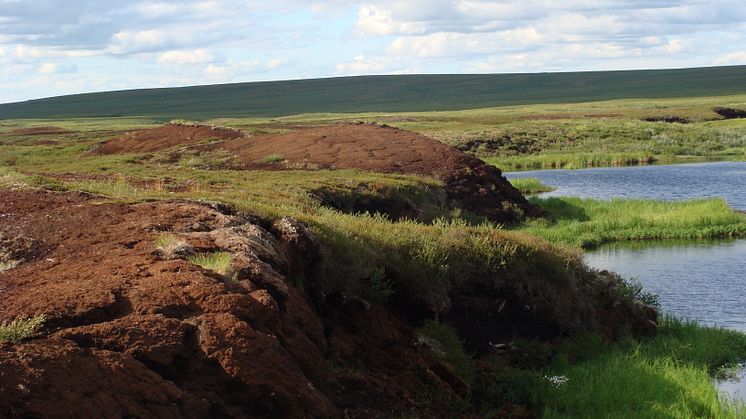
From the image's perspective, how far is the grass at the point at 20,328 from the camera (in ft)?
25.1

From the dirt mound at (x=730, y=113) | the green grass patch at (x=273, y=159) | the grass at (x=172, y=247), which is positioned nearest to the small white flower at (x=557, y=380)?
the grass at (x=172, y=247)

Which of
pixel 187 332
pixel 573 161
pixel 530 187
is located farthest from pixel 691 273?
pixel 573 161

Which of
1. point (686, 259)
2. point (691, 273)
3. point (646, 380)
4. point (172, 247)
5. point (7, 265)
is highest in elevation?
point (172, 247)

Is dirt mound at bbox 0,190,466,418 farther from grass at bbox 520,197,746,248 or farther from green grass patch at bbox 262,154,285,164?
green grass patch at bbox 262,154,285,164

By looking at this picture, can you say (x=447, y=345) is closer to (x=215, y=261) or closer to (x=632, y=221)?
(x=215, y=261)

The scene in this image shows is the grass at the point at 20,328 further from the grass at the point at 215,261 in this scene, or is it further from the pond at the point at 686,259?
the pond at the point at 686,259

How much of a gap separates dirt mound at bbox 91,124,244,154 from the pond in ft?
53.3

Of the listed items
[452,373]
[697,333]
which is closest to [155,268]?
[452,373]

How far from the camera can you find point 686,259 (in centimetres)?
2470

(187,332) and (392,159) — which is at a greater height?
(187,332)

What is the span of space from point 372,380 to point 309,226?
3.91 metres

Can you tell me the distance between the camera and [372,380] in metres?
10.4

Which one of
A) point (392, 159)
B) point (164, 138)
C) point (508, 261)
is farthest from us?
point (164, 138)

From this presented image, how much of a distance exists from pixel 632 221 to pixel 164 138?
81.1 ft
